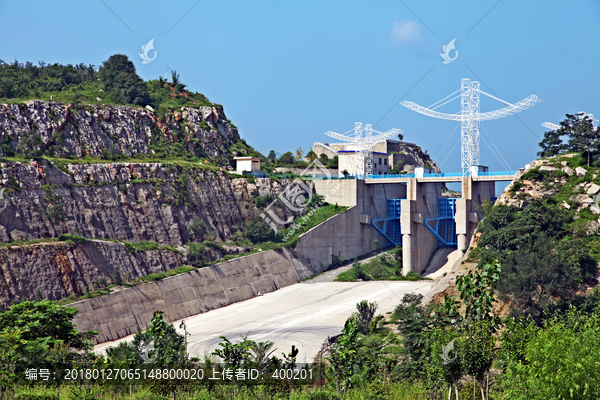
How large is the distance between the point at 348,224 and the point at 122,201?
114 feet

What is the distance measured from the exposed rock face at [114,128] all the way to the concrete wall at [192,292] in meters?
21.2

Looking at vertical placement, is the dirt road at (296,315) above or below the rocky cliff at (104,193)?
below

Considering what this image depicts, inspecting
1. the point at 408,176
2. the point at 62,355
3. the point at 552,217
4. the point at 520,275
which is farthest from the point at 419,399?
the point at 408,176

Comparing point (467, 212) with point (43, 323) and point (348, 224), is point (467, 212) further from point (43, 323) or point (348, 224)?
point (43, 323)

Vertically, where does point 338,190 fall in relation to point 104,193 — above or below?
above

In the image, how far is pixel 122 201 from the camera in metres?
70.4

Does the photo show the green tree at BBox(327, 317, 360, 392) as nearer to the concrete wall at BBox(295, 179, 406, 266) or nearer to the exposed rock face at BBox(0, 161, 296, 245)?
the exposed rock face at BBox(0, 161, 296, 245)

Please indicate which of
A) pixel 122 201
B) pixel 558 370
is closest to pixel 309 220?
pixel 122 201

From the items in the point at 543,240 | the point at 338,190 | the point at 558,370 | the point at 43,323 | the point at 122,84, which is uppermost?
the point at 122,84

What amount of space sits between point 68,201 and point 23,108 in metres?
15.3

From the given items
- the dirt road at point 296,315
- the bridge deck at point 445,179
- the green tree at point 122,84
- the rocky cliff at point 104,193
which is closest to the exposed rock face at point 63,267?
the rocky cliff at point 104,193

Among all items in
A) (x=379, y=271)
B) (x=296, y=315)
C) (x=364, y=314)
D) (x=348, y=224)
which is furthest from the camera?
(x=348, y=224)

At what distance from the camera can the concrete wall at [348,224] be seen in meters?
87.3

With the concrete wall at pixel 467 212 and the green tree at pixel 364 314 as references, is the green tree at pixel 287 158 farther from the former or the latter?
the green tree at pixel 364 314
